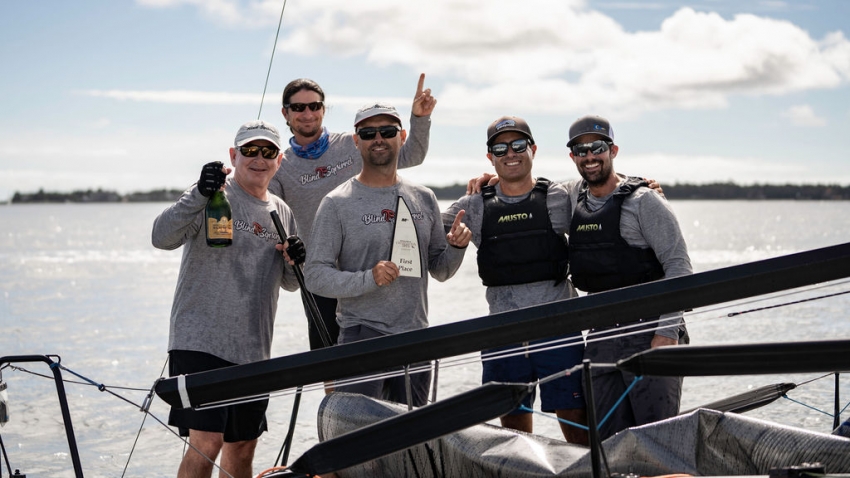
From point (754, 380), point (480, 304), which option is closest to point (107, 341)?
point (480, 304)

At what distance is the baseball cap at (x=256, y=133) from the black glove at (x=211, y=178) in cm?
28

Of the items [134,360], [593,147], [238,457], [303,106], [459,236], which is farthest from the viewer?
[134,360]

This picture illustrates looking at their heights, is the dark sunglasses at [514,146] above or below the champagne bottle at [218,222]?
above

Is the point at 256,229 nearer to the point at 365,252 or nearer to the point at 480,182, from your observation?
the point at 365,252

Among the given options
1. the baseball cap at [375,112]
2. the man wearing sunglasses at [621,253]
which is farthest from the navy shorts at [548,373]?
the baseball cap at [375,112]

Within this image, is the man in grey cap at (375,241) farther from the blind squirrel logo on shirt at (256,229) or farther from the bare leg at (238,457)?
the bare leg at (238,457)

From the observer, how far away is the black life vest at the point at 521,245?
14.1ft

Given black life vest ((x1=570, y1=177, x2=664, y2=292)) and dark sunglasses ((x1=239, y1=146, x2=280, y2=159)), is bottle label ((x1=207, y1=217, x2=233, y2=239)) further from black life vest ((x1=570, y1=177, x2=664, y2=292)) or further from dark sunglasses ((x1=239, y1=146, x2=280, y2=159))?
black life vest ((x1=570, y1=177, x2=664, y2=292))

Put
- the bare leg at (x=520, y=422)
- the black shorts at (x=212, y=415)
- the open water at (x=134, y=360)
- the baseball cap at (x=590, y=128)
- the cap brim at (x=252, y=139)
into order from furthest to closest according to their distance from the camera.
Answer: the open water at (x=134, y=360)
the bare leg at (x=520, y=422)
the baseball cap at (x=590, y=128)
the cap brim at (x=252, y=139)
the black shorts at (x=212, y=415)

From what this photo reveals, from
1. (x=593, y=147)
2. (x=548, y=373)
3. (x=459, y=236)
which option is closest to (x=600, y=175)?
(x=593, y=147)

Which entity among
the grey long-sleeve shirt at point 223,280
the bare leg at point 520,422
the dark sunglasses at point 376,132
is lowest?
the bare leg at point 520,422

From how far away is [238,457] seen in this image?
163 inches

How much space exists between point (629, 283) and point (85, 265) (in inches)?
1241

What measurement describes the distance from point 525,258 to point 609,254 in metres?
0.41
